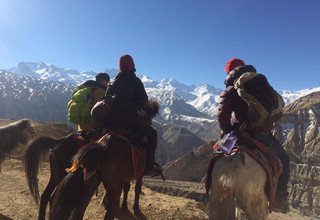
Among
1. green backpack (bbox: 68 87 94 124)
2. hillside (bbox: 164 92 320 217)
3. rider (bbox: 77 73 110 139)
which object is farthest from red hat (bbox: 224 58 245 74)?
hillside (bbox: 164 92 320 217)

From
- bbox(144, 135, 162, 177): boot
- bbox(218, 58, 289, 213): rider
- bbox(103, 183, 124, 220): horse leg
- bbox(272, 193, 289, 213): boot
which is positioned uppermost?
bbox(218, 58, 289, 213): rider

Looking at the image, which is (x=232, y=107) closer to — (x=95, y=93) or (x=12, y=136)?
(x=95, y=93)

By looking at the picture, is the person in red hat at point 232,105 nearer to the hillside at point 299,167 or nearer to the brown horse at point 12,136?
the brown horse at point 12,136

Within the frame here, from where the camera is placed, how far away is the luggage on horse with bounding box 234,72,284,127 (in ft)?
19.6

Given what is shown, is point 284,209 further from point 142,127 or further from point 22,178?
point 22,178

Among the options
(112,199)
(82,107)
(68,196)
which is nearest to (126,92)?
(82,107)

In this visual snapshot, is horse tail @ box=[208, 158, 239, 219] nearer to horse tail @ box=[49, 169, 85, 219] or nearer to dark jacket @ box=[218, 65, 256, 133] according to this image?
dark jacket @ box=[218, 65, 256, 133]

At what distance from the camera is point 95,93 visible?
939 centimetres

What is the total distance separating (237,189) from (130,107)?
336cm

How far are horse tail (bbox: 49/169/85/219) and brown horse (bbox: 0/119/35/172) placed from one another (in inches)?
225

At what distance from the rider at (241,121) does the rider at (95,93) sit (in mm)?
3500

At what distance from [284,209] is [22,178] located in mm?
11808

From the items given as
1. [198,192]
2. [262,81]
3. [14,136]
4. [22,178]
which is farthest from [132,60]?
[198,192]

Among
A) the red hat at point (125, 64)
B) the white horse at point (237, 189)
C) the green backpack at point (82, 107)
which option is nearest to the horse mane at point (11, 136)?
the green backpack at point (82, 107)
